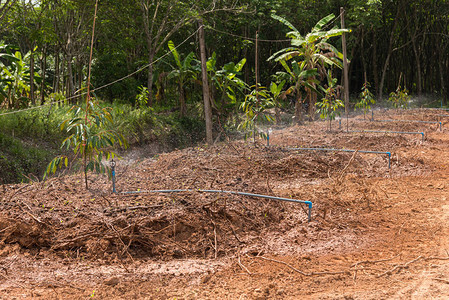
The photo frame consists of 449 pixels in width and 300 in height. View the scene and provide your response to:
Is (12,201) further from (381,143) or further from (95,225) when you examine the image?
(381,143)

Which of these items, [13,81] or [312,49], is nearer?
[13,81]

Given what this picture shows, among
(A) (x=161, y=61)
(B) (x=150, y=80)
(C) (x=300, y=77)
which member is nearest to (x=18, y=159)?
(B) (x=150, y=80)

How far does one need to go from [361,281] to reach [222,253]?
1.37 m

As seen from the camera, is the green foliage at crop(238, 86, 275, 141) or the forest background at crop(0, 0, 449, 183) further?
the forest background at crop(0, 0, 449, 183)

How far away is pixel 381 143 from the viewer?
960 centimetres

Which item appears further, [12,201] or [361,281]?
[12,201]

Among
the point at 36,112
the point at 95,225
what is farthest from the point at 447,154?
the point at 36,112

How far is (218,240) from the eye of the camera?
4246 mm

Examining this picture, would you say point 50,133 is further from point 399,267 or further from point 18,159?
point 399,267

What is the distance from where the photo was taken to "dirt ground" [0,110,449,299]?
335 centimetres

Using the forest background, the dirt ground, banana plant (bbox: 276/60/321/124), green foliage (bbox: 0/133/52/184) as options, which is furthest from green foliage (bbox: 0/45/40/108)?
banana plant (bbox: 276/60/321/124)

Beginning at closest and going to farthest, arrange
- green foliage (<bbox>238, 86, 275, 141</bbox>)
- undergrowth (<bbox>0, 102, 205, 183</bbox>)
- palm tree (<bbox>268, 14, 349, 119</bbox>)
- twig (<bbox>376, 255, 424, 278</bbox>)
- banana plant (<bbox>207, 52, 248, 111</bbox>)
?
twig (<bbox>376, 255, 424, 278</bbox>)
undergrowth (<bbox>0, 102, 205, 183</bbox>)
green foliage (<bbox>238, 86, 275, 141</bbox>)
palm tree (<bbox>268, 14, 349, 119</bbox>)
banana plant (<bbox>207, 52, 248, 111</bbox>)

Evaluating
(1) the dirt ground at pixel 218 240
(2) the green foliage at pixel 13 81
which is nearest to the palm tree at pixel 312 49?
(1) the dirt ground at pixel 218 240

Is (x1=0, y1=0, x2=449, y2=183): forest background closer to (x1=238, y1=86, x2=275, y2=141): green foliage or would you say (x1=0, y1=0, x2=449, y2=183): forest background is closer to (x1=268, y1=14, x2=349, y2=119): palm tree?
(x1=238, y1=86, x2=275, y2=141): green foliage
